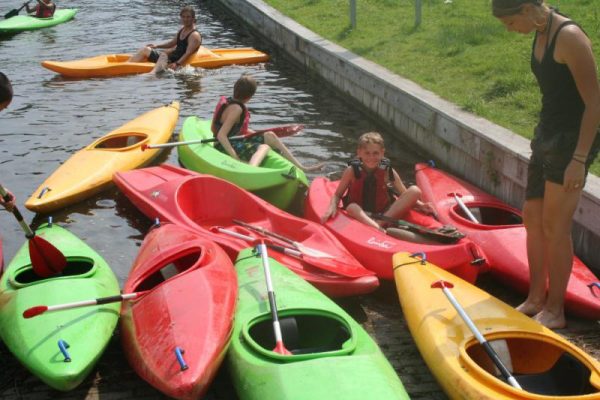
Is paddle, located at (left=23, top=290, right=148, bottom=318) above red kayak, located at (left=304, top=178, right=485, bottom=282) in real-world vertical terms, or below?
above

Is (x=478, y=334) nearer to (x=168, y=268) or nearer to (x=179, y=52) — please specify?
(x=168, y=268)

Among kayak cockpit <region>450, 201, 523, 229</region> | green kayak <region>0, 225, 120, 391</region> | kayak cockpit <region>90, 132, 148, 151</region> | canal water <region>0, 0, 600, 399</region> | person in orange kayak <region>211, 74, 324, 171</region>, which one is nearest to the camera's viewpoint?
green kayak <region>0, 225, 120, 391</region>

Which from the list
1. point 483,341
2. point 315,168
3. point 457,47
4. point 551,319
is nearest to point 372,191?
point 315,168

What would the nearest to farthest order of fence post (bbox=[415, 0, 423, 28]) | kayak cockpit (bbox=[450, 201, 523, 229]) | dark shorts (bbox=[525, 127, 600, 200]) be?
dark shorts (bbox=[525, 127, 600, 200]) < kayak cockpit (bbox=[450, 201, 523, 229]) < fence post (bbox=[415, 0, 423, 28])

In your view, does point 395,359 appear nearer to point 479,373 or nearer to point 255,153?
point 479,373

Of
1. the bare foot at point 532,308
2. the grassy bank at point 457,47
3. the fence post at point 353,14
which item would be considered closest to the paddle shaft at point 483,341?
the bare foot at point 532,308

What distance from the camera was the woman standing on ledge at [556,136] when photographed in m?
4.02

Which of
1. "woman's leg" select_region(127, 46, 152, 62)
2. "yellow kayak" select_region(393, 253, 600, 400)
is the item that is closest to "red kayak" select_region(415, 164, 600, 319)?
"yellow kayak" select_region(393, 253, 600, 400)

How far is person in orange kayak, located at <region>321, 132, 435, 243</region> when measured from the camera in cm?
599

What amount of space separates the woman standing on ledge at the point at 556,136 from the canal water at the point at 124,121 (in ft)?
1.69

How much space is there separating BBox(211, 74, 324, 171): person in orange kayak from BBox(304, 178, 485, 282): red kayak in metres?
1.50

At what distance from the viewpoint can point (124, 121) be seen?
1012 cm

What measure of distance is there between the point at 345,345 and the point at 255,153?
3.76 metres

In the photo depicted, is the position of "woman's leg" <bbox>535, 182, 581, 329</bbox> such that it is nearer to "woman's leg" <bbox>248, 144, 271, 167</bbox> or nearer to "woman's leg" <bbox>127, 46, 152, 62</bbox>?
"woman's leg" <bbox>248, 144, 271, 167</bbox>
